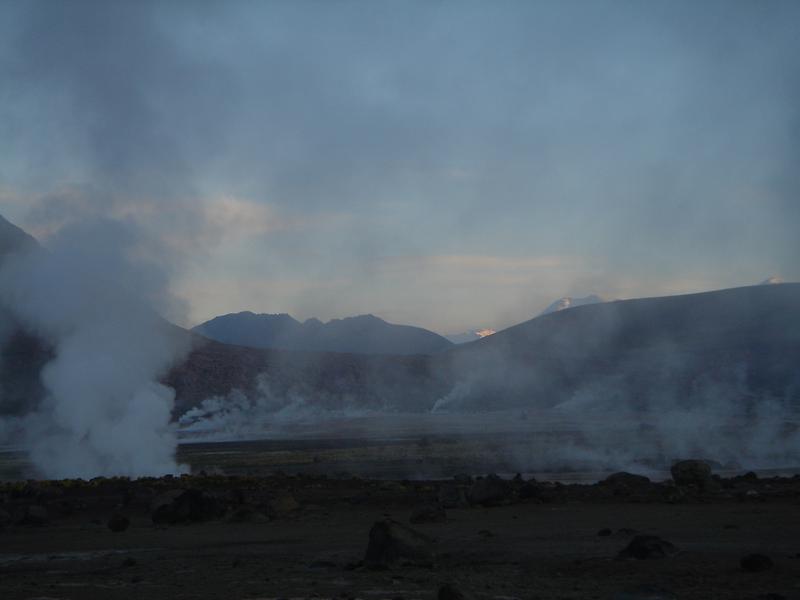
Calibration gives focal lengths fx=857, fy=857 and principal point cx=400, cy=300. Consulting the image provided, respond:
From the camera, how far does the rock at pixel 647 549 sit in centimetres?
1498

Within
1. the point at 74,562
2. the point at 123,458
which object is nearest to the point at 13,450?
the point at 123,458

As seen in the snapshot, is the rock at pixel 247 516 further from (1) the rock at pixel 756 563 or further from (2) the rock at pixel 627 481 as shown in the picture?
(1) the rock at pixel 756 563

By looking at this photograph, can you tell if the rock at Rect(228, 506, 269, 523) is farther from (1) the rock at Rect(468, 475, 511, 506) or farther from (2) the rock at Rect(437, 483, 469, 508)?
(1) the rock at Rect(468, 475, 511, 506)

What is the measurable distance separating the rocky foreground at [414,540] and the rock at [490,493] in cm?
5

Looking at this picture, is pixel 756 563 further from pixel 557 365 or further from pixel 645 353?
pixel 557 365

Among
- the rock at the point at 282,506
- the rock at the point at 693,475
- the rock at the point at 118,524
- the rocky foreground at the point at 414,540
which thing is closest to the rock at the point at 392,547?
the rocky foreground at the point at 414,540

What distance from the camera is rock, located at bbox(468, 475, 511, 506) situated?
25.7 m

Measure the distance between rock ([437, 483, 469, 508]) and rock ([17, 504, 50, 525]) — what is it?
41.4 ft

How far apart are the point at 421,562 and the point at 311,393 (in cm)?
12508

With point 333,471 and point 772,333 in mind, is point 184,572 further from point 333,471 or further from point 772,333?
point 772,333

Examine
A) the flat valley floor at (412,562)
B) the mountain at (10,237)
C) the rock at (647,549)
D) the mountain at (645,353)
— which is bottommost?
the flat valley floor at (412,562)

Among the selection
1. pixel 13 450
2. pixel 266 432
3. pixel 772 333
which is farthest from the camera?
pixel 772 333

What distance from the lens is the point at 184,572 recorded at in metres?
16.6

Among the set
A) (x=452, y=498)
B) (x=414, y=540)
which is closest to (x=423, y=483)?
(x=452, y=498)
